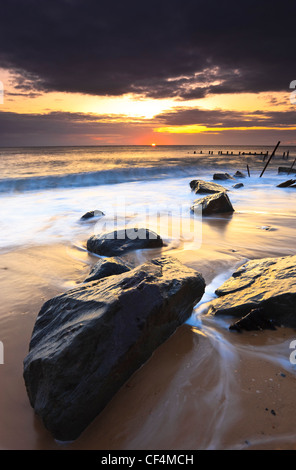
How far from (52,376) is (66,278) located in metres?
2.49

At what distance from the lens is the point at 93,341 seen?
2.07 m

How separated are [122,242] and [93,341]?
3.51 meters

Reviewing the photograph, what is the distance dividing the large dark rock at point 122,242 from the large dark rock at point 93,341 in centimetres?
247

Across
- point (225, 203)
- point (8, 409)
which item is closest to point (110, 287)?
point (8, 409)

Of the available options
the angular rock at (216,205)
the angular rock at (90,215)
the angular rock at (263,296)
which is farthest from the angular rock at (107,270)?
the angular rock at (216,205)

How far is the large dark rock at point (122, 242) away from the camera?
5352mm

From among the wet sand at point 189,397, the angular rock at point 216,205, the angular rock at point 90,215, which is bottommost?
the wet sand at point 189,397

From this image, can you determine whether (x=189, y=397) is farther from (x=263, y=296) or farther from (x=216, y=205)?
(x=216, y=205)

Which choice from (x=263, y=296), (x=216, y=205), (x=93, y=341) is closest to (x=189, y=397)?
(x=93, y=341)

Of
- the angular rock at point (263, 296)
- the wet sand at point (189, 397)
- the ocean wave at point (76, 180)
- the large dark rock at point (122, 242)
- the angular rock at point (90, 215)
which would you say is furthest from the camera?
the ocean wave at point (76, 180)

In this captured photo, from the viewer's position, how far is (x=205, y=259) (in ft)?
16.4

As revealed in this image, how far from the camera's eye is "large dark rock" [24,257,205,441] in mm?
1932

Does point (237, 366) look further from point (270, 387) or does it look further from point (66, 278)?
point (66, 278)

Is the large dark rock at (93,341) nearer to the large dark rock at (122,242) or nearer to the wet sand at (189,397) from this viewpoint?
the wet sand at (189,397)
